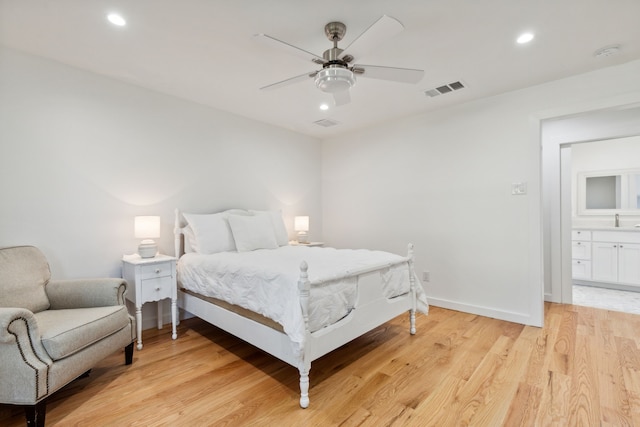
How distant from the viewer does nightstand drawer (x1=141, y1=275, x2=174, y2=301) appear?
8.95 feet

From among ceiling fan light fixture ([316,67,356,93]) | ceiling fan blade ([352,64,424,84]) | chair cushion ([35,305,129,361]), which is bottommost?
chair cushion ([35,305,129,361])

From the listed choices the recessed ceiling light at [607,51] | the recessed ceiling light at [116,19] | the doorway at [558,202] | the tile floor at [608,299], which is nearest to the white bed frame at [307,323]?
the recessed ceiling light at [116,19]

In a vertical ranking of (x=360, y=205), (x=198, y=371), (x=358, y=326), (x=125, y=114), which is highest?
(x=125, y=114)

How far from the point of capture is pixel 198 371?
7.48 ft

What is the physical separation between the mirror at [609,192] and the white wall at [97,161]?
18.4 ft

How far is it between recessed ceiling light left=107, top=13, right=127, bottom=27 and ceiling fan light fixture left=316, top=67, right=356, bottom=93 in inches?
53.6

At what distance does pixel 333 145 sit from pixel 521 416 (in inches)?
161

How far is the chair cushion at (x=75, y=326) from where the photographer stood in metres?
1.71

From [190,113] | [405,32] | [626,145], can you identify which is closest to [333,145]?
[190,113]

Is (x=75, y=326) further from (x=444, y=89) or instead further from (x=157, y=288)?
(x=444, y=89)

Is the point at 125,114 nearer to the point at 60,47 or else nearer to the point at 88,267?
the point at 60,47

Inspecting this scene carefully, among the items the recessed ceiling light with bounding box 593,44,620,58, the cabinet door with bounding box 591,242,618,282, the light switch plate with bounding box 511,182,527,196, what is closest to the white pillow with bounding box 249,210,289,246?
the light switch plate with bounding box 511,182,527,196

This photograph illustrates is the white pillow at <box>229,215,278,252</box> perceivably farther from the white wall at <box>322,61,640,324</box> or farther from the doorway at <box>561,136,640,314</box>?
the doorway at <box>561,136,640,314</box>

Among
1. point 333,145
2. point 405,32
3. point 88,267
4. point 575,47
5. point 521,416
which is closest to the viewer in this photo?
point 521,416
